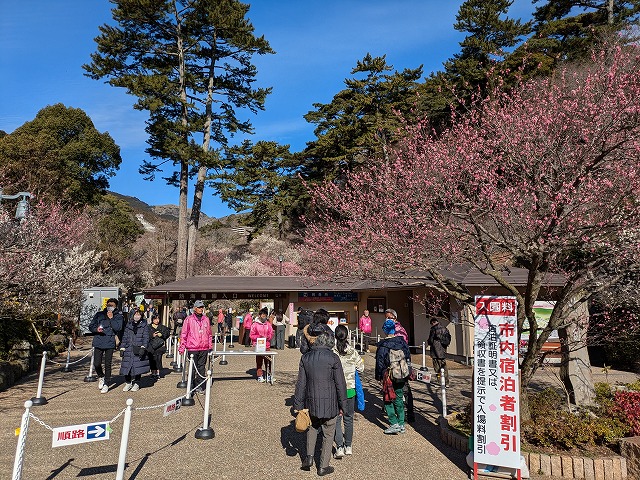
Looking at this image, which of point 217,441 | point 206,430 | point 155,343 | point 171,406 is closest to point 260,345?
point 155,343

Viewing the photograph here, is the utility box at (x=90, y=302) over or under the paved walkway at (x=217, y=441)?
over

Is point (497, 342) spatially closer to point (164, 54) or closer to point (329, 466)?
point (329, 466)

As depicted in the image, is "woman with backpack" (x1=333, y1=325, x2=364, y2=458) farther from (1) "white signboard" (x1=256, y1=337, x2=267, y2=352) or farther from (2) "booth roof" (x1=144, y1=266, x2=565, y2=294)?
(2) "booth roof" (x1=144, y1=266, x2=565, y2=294)

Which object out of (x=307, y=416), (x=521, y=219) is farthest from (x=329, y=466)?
(x=521, y=219)

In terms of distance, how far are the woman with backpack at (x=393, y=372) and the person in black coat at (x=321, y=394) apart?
1.30 metres

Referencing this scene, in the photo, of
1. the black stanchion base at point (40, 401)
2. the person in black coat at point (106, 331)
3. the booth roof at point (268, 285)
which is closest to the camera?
the black stanchion base at point (40, 401)

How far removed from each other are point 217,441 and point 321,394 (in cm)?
222

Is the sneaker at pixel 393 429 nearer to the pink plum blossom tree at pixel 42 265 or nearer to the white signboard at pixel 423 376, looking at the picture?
the white signboard at pixel 423 376

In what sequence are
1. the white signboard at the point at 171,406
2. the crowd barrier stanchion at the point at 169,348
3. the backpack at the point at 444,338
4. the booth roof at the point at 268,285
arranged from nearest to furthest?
the white signboard at the point at 171,406
the backpack at the point at 444,338
the crowd barrier stanchion at the point at 169,348
the booth roof at the point at 268,285

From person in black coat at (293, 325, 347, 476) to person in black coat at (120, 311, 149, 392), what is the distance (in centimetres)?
531

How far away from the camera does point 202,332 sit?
8.54m

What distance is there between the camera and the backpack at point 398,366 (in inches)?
233

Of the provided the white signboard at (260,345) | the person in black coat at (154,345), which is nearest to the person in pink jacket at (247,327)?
the person in black coat at (154,345)

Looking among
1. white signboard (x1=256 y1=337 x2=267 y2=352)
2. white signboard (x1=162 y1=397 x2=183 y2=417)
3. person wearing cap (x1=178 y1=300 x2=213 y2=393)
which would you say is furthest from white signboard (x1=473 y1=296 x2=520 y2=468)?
white signboard (x1=256 y1=337 x2=267 y2=352)
